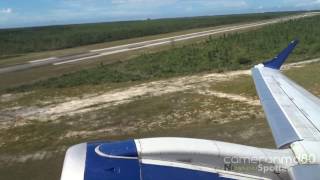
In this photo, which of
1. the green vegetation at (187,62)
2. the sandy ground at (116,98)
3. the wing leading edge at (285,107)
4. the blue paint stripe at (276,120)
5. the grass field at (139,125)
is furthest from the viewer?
the green vegetation at (187,62)

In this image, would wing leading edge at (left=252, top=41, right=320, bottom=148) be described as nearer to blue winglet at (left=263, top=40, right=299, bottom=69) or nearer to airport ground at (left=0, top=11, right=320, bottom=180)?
blue winglet at (left=263, top=40, right=299, bottom=69)

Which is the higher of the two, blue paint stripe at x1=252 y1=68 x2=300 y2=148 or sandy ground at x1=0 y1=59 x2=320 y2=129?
blue paint stripe at x1=252 y1=68 x2=300 y2=148

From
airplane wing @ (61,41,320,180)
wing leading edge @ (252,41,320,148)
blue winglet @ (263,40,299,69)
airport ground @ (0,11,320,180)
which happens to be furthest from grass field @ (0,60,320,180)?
airplane wing @ (61,41,320,180)

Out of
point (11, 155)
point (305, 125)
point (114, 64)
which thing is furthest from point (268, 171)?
point (114, 64)

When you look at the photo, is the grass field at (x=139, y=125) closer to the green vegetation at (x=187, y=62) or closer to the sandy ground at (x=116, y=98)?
the sandy ground at (x=116, y=98)

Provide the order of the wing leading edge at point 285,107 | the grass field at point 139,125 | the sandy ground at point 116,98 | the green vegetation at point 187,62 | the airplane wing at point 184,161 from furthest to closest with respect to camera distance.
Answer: the green vegetation at point 187,62
the sandy ground at point 116,98
the grass field at point 139,125
the wing leading edge at point 285,107
the airplane wing at point 184,161

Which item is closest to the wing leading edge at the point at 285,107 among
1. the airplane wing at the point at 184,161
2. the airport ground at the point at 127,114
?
the airplane wing at the point at 184,161

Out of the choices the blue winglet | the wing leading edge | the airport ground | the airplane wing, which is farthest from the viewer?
the airport ground

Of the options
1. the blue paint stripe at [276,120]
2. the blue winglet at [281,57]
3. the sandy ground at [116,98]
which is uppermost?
the blue winglet at [281,57]
